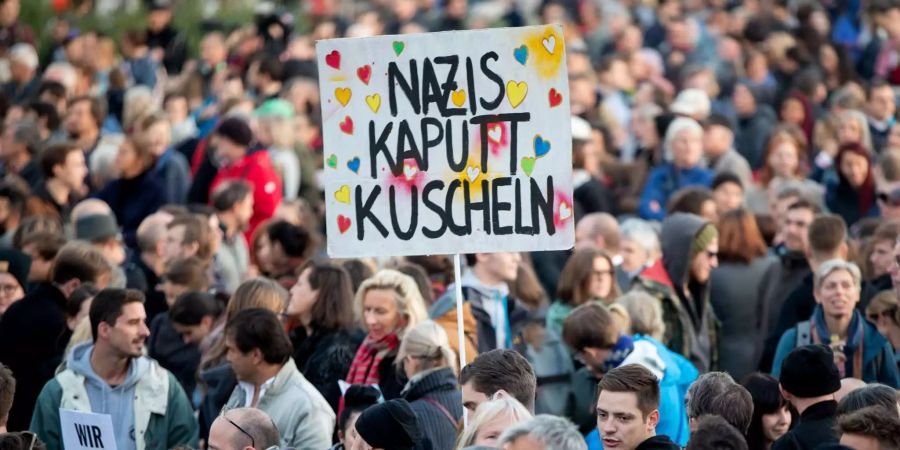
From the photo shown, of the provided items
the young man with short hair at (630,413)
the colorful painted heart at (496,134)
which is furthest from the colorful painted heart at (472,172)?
the young man with short hair at (630,413)

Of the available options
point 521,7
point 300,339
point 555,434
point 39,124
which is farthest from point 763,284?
point 521,7

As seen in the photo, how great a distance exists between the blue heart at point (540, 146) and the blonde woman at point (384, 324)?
1482mm

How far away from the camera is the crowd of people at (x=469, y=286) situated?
24.7 feet

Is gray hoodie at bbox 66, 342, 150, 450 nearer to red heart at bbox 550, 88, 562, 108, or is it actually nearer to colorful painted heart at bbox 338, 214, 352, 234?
colorful painted heart at bbox 338, 214, 352, 234

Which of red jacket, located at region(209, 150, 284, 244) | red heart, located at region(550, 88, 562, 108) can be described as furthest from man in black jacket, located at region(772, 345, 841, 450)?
red jacket, located at region(209, 150, 284, 244)

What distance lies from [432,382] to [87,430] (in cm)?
167

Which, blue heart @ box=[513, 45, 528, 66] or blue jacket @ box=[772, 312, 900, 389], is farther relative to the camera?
blue jacket @ box=[772, 312, 900, 389]

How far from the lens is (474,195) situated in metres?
8.29

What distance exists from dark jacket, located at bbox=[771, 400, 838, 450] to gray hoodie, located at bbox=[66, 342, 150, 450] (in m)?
3.27

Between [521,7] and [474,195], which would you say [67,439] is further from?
[521,7]

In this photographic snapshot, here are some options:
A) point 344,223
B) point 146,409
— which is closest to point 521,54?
point 344,223

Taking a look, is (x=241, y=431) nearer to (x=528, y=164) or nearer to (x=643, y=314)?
(x=528, y=164)

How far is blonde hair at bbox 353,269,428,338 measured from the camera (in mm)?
9312

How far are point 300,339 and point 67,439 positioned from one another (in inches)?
76.3
